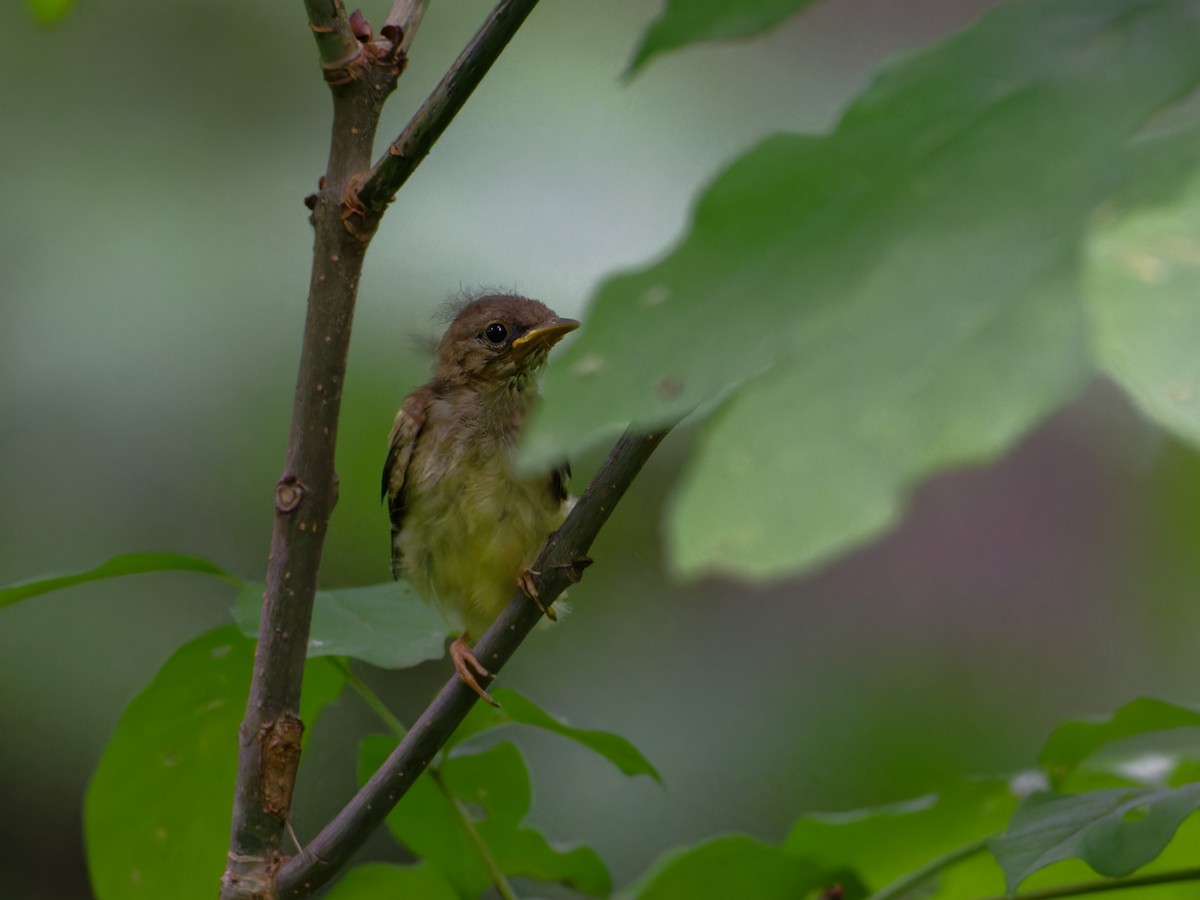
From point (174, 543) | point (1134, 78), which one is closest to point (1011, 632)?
point (174, 543)

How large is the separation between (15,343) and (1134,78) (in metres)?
5.11

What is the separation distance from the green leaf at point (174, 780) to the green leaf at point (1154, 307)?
1.54 m

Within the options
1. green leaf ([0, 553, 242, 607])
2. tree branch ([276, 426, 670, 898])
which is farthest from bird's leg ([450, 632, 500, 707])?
green leaf ([0, 553, 242, 607])

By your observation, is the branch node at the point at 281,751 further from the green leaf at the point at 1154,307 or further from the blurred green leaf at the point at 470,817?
the green leaf at the point at 1154,307

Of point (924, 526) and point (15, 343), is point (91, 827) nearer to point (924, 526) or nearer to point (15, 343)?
point (15, 343)

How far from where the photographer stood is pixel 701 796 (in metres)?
4.76

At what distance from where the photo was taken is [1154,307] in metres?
0.52

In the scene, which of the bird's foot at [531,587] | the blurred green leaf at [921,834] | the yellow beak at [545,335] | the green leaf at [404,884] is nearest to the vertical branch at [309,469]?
the green leaf at [404,884]

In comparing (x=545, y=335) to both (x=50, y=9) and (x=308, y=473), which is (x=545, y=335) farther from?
(x=50, y=9)

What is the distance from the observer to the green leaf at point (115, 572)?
1611 mm

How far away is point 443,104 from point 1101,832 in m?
0.96

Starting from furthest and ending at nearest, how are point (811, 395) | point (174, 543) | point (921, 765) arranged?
point (174, 543)
point (921, 765)
point (811, 395)

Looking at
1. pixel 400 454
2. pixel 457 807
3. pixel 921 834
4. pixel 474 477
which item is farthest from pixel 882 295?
pixel 400 454

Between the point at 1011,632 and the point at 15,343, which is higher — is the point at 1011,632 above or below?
below
